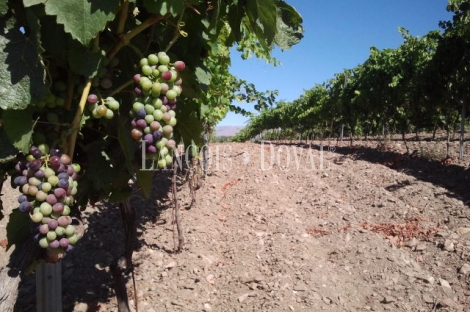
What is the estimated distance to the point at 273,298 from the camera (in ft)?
13.0

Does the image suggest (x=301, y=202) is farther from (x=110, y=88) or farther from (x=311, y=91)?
(x=311, y=91)

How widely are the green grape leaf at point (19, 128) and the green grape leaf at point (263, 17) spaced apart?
0.62m

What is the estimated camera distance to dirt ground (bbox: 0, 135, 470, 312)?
4.00 metres

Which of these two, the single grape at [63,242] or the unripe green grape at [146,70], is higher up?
the unripe green grape at [146,70]

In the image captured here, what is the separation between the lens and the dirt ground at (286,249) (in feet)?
13.1

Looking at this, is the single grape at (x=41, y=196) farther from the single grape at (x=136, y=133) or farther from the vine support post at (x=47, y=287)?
the vine support post at (x=47, y=287)

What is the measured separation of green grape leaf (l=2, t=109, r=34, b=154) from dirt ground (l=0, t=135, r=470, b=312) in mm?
3285

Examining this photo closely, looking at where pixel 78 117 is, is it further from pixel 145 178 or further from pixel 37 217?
pixel 145 178

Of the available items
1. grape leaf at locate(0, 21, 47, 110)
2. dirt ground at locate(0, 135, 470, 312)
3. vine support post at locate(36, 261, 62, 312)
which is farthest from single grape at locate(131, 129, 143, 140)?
dirt ground at locate(0, 135, 470, 312)

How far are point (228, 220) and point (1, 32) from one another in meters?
5.32

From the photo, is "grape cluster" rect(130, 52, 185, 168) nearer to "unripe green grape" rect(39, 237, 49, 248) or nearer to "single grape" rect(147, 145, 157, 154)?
"single grape" rect(147, 145, 157, 154)

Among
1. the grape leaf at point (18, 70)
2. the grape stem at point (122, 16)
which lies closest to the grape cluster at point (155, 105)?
the grape stem at point (122, 16)

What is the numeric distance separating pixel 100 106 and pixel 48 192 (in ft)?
0.77

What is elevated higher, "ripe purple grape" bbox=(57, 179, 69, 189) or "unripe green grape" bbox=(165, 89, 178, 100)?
"unripe green grape" bbox=(165, 89, 178, 100)
